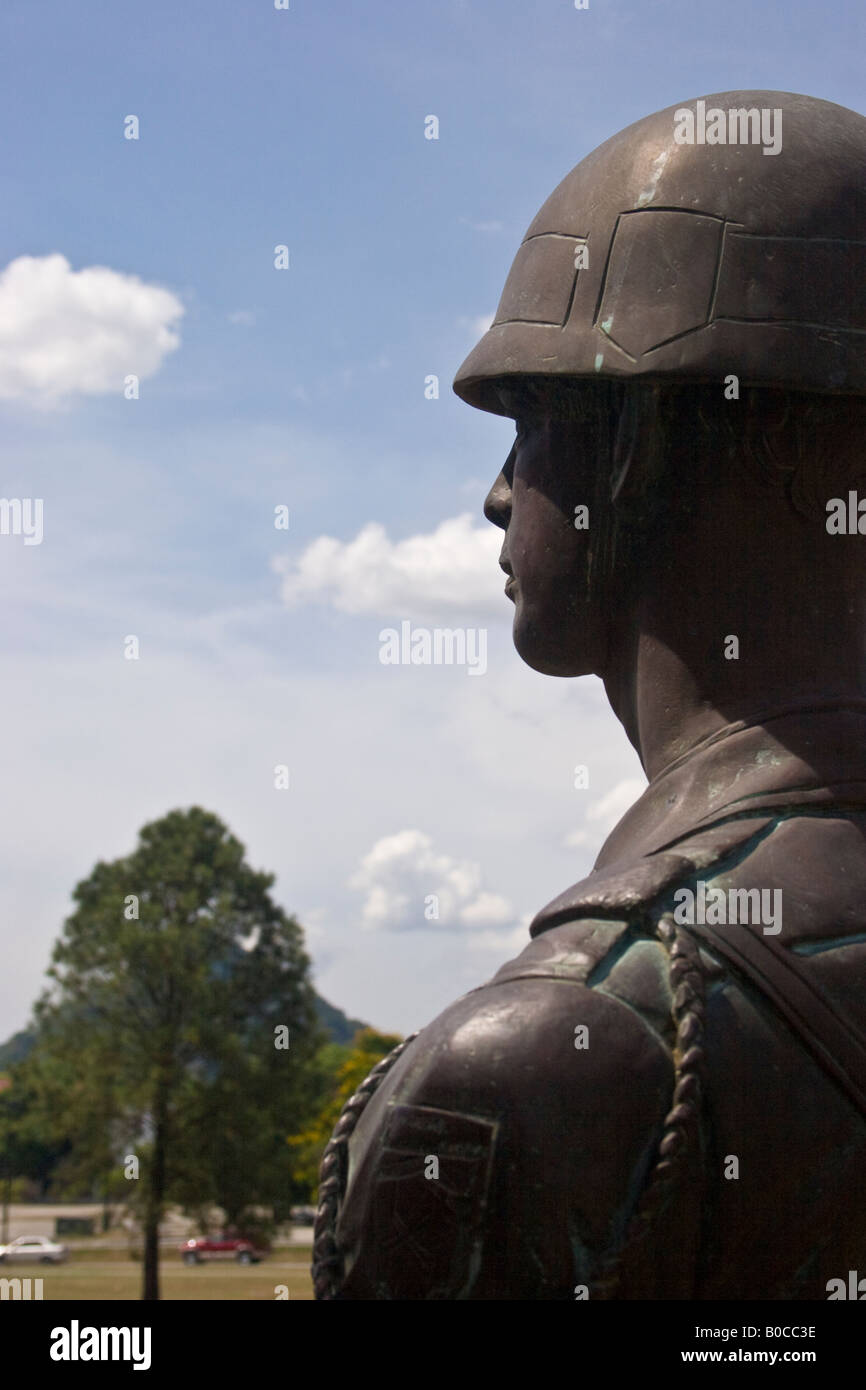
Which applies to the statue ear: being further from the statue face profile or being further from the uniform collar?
the uniform collar

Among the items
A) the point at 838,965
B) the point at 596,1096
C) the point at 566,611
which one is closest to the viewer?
the point at 596,1096

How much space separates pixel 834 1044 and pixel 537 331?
1.57 metres

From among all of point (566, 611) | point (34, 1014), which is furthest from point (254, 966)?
point (566, 611)

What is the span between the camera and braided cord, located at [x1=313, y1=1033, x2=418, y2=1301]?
297 centimetres

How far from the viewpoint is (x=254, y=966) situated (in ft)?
134

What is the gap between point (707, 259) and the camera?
328cm

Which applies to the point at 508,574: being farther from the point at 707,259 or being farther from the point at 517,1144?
the point at 517,1144

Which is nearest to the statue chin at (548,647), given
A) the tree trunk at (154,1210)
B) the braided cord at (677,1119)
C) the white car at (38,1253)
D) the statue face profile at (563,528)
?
the statue face profile at (563,528)

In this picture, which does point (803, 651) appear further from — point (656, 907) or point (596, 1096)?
point (596, 1096)

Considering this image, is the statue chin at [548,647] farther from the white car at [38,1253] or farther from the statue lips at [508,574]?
the white car at [38,1253]

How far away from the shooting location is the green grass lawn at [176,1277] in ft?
123

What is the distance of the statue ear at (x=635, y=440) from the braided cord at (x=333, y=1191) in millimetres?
1222

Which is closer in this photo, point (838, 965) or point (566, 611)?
point (838, 965)

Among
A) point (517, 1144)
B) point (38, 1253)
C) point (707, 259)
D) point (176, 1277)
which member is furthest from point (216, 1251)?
point (707, 259)
